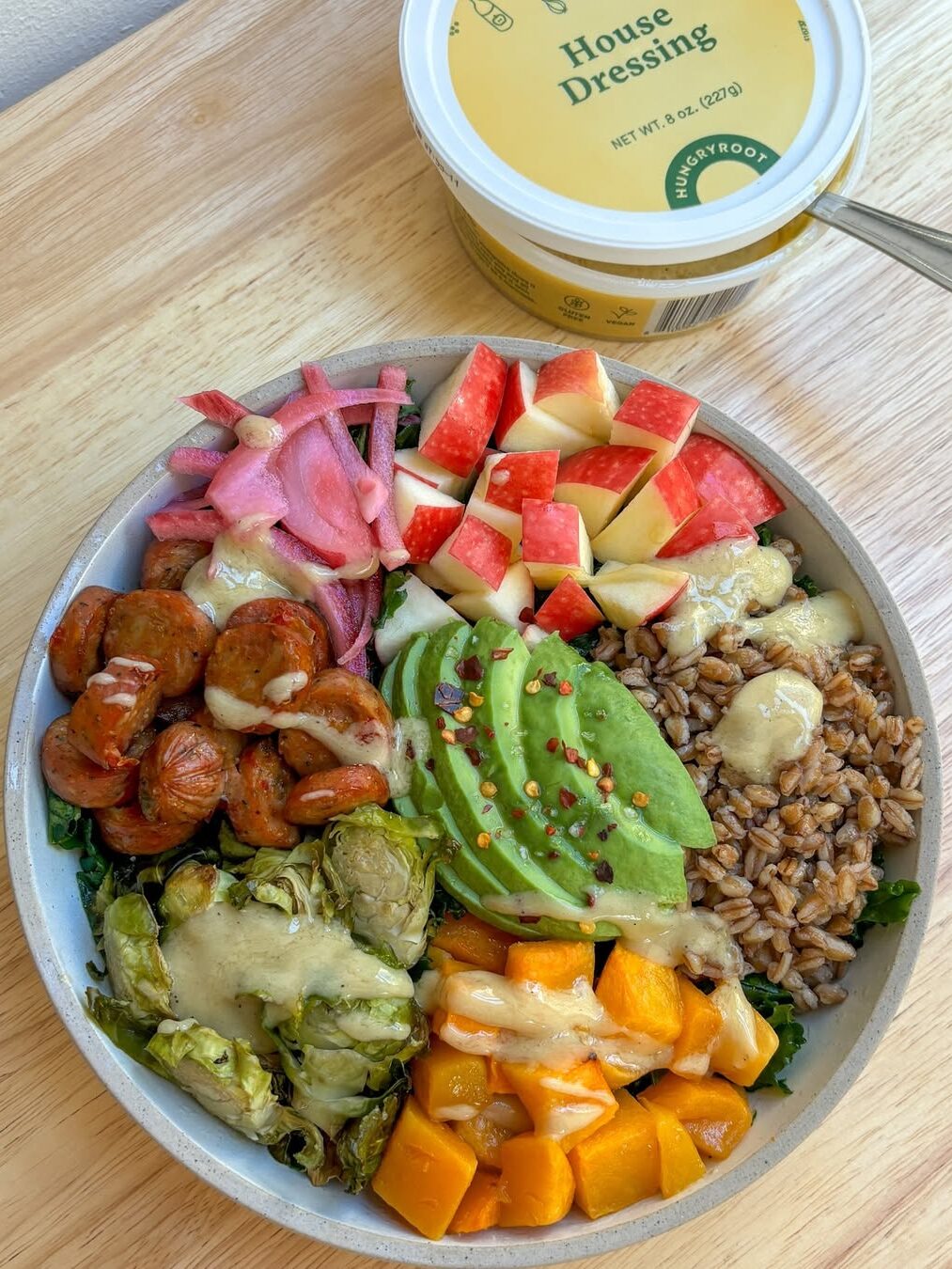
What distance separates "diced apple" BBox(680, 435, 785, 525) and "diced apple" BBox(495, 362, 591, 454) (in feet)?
0.59

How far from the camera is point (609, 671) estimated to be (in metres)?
1.64

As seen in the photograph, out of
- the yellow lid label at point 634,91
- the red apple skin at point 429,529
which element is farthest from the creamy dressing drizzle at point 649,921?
the yellow lid label at point 634,91

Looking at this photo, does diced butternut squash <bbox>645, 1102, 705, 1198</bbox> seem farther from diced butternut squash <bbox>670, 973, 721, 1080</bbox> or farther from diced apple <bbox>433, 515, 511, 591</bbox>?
diced apple <bbox>433, 515, 511, 591</bbox>

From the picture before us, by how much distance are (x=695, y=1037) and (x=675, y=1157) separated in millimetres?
160

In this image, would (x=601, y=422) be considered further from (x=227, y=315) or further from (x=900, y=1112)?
(x=900, y=1112)

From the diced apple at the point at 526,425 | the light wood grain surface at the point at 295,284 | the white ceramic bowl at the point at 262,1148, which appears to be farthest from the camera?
the light wood grain surface at the point at 295,284

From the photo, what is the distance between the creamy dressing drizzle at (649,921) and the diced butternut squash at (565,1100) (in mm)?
196

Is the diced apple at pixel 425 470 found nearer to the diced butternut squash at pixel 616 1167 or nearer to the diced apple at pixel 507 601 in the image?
the diced apple at pixel 507 601

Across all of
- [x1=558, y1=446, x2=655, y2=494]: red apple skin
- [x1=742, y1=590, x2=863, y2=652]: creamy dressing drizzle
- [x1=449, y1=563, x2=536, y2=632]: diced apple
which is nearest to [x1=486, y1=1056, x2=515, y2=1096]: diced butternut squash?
[x1=449, y1=563, x2=536, y2=632]: diced apple

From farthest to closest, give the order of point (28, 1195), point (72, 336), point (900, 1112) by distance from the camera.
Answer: point (72, 336) → point (900, 1112) → point (28, 1195)

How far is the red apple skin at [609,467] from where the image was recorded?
65.4 inches

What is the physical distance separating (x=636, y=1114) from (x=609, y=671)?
63 centimetres

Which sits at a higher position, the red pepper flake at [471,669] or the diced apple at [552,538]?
the diced apple at [552,538]

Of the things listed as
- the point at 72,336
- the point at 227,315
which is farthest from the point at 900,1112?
the point at 72,336
